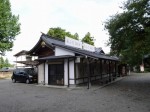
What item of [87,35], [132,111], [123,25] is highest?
[87,35]

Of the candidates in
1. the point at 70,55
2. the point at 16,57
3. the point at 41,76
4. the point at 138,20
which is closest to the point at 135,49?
the point at 138,20

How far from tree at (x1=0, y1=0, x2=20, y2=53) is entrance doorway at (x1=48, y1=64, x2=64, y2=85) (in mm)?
12453

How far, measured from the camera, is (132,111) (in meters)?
8.91

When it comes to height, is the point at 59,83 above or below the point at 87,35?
below

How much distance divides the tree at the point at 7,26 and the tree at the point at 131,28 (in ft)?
54.3

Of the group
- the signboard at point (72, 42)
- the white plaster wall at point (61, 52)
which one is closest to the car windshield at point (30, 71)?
the white plaster wall at point (61, 52)

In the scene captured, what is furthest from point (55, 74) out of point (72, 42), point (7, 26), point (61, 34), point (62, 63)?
point (61, 34)

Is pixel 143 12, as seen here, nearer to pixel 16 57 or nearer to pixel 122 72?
pixel 122 72

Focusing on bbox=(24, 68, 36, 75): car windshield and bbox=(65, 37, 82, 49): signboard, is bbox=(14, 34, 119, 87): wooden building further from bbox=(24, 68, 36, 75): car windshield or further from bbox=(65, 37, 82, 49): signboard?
bbox=(24, 68, 36, 75): car windshield

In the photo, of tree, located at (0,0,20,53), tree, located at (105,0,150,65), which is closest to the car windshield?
tree, located at (0,0,20,53)

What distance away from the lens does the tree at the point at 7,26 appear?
30.1 metres

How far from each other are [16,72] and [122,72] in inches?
801

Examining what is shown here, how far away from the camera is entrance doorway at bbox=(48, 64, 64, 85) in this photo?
20438mm

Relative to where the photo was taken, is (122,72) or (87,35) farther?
(87,35)
